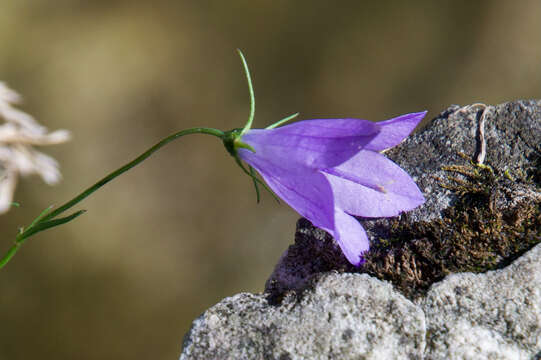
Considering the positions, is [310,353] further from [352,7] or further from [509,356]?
[352,7]

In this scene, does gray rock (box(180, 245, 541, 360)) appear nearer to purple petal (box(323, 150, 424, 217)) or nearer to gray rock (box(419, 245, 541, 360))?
gray rock (box(419, 245, 541, 360))

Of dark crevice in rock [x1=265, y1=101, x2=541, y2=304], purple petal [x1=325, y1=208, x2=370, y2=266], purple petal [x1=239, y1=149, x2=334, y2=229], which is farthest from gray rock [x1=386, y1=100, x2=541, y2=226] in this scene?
purple petal [x1=239, y1=149, x2=334, y2=229]

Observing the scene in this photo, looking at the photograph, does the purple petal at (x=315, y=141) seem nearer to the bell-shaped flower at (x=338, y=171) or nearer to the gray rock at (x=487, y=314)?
the bell-shaped flower at (x=338, y=171)

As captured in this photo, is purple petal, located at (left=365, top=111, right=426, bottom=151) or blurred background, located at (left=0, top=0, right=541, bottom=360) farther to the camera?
blurred background, located at (left=0, top=0, right=541, bottom=360)

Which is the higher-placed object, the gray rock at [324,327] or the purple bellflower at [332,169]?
the purple bellflower at [332,169]

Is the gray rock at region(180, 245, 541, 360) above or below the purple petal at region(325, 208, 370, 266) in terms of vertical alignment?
below

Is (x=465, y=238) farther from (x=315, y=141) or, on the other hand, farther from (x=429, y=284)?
(x=315, y=141)

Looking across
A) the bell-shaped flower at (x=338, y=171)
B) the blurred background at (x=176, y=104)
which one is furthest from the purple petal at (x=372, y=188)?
the blurred background at (x=176, y=104)
